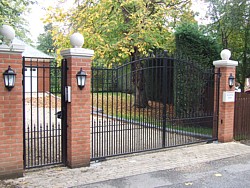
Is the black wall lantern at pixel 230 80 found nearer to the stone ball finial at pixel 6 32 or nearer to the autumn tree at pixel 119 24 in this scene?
the autumn tree at pixel 119 24

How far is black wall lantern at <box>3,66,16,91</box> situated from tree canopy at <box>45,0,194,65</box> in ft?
20.3

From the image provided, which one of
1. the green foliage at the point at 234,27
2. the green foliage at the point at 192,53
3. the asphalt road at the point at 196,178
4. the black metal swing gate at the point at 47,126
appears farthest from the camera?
the green foliage at the point at 234,27

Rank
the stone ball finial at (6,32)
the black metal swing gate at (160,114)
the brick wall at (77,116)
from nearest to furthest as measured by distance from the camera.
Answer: the stone ball finial at (6,32)
the brick wall at (77,116)
the black metal swing gate at (160,114)

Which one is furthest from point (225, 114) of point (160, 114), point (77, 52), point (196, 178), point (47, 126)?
point (47, 126)

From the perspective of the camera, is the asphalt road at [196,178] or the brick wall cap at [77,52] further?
the brick wall cap at [77,52]

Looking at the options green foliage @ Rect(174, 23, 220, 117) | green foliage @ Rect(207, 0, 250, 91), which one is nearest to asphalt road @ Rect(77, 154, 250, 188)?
green foliage @ Rect(174, 23, 220, 117)

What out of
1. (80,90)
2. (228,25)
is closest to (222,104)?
(80,90)

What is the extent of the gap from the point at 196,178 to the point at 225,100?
11.0 ft

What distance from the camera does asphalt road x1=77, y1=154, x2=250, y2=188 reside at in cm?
475

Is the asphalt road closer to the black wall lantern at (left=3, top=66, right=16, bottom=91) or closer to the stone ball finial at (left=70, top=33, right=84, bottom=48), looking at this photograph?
the black wall lantern at (left=3, top=66, right=16, bottom=91)

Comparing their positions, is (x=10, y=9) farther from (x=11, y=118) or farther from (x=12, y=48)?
(x=11, y=118)

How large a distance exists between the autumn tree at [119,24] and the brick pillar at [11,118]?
19.1ft

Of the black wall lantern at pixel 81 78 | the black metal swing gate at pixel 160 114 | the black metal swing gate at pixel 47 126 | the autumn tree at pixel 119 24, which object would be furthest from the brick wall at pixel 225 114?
the black metal swing gate at pixel 47 126

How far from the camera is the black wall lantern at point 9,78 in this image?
4602 millimetres
